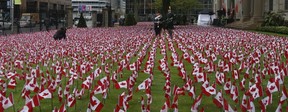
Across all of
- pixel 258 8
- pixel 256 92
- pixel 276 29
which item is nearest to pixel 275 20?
pixel 258 8

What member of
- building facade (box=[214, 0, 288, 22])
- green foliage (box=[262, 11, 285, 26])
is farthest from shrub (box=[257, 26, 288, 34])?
building facade (box=[214, 0, 288, 22])

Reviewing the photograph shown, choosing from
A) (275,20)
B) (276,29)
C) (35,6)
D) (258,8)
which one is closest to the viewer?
(276,29)

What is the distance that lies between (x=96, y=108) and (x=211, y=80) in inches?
178

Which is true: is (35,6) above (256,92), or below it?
above

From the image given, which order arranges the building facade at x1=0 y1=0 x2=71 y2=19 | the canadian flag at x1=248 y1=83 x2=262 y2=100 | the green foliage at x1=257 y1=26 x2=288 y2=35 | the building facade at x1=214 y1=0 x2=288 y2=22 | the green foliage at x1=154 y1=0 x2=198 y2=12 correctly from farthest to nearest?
1. the green foliage at x1=154 y1=0 x2=198 y2=12
2. the building facade at x1=0 y1=0 x2=71 y2=19
3. the building facade at x1=214 y1=0 x2=288 y2=22
4. the green foliage at x1=257 y1=26 x2=288 y2=35
5. the canadian flag at x1=248 y1=83 x2=262 y2=100

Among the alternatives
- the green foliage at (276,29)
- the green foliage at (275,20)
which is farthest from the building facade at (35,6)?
the green foliage at (276,29)

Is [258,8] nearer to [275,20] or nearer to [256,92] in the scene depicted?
[275,20]

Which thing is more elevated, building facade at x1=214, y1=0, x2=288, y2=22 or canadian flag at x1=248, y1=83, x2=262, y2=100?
building facade at x1=214, y1=0, x2=288, y2=22

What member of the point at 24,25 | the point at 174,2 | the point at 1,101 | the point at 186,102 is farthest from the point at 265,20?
the point at 174,2

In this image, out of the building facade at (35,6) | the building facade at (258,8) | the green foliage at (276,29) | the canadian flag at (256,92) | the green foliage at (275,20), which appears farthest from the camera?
the building facade at (35,6)

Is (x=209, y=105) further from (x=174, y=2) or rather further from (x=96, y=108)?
(x=174, y=2)

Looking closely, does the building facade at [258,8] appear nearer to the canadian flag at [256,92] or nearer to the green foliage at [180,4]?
the canadian flag at [256,92]

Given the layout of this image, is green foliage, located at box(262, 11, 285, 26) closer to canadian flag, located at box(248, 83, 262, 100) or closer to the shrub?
the shrub

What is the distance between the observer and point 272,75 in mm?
9922
